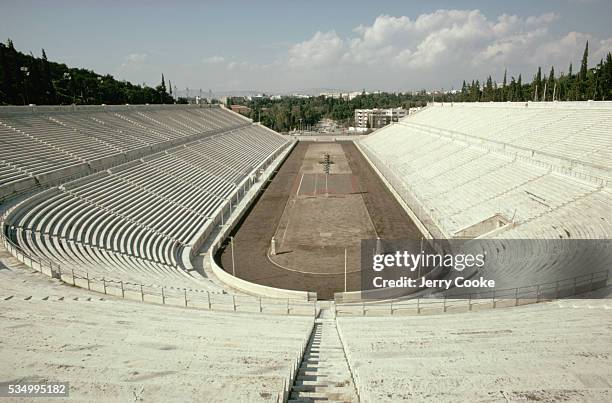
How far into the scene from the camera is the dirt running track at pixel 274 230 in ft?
60.1

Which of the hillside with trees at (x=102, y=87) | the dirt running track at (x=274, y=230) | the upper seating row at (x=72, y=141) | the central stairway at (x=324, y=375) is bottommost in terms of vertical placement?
the dirt running track at (x=274, y=230)

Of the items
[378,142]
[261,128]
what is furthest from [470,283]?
[261,128]

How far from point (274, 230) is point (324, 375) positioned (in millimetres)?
17305

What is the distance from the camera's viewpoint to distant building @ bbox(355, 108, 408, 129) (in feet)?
426

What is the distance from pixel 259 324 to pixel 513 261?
1141 cm

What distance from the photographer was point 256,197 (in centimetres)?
3484

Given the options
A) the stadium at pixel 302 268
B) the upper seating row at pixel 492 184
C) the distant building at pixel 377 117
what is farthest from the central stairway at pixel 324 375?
the distant building at pixel 377 117

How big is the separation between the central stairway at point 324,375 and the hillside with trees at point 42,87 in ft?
153

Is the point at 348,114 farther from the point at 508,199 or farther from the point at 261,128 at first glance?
the point at 508,199

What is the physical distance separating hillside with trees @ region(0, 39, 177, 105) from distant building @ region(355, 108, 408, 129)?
2915 inches

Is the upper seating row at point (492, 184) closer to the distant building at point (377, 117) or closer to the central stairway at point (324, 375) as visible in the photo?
the central stairway at point (324, 375)
